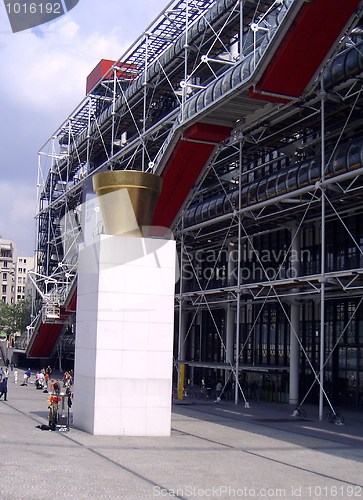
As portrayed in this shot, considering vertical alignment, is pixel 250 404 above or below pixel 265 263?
below

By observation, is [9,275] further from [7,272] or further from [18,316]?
[18,316]

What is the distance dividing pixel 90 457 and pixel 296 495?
473 cm

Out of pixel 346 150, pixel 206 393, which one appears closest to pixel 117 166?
pixel 206 393

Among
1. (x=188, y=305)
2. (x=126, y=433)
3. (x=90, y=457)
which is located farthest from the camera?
(x=188, y=305)

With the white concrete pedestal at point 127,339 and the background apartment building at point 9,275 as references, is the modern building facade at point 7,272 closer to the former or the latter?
the background apartment building at point 9,275

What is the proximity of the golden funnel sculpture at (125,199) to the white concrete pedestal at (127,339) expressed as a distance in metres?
0.56

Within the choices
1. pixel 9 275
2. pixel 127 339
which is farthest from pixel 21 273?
pixel 127 339

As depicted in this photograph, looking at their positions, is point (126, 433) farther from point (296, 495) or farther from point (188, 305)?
point (188, 305)

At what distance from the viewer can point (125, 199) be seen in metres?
19.0

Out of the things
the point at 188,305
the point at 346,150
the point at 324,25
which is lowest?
the point at 188,305

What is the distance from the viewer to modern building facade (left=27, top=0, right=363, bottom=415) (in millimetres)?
24312

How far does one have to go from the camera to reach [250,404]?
3144 cm

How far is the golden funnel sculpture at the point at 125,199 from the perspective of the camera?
18984mm

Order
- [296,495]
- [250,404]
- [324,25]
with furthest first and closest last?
[250,404], [324,25], [296,495]
